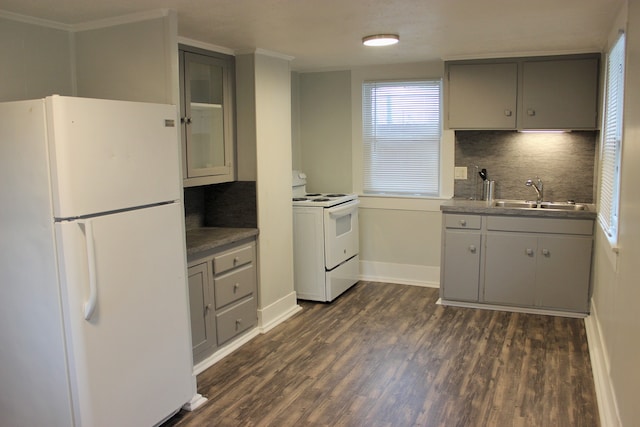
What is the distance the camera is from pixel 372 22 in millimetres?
3135

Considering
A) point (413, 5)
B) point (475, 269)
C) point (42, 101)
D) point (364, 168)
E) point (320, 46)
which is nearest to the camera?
point (42, 101)

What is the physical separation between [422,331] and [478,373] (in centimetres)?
77

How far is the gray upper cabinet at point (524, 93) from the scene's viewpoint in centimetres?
425

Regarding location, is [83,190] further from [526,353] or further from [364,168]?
[364,168]

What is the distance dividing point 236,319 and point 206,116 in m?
1.43

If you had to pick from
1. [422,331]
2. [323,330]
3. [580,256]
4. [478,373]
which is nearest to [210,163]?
[323,330]

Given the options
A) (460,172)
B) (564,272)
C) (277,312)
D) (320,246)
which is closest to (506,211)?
(564,272)

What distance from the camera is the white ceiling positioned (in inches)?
107

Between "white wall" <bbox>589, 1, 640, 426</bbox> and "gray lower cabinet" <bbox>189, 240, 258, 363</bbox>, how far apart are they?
230 centimetres

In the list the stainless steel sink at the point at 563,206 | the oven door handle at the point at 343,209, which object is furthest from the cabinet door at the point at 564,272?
the oven door handle at the point at 343,209

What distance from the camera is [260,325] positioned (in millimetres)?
4094

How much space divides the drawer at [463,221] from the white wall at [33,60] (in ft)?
9.83

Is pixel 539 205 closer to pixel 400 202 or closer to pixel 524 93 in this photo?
pixel 524 93

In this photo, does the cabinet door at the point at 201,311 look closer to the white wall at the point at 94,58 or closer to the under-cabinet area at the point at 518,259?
the white wall at the point at 94,58
